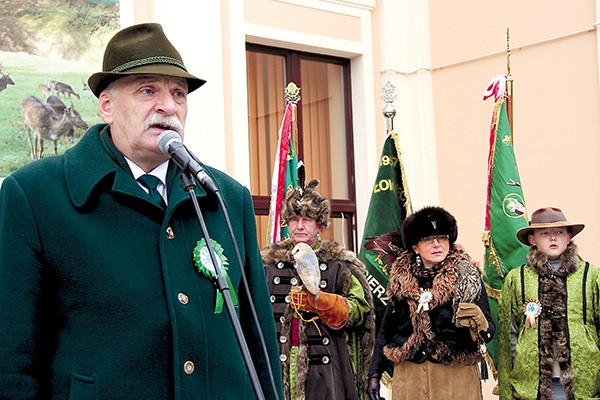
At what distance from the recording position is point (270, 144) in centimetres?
815

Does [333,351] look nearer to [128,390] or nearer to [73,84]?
[73,84]

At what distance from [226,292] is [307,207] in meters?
3.53

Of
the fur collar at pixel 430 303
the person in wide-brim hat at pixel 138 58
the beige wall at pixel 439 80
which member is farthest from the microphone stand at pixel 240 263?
the beige wall at pixel 439 80

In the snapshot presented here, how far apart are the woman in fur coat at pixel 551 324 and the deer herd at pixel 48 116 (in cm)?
302

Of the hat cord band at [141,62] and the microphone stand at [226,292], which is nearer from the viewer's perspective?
the microphone stand at [226,292]

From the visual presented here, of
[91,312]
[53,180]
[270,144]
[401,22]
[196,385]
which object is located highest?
[401,22]

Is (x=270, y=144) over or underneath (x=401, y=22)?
underneath

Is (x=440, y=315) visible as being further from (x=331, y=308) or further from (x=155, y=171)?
(x=155, y=171)

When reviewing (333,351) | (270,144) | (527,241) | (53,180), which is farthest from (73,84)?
(53,180)

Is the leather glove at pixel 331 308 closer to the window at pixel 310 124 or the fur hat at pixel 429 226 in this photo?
the fur hat at pixel 429 226

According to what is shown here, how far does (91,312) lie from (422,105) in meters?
6.70

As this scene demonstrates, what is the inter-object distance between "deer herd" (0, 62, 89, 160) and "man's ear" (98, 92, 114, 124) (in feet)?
13.7

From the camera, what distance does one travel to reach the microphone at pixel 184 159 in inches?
87.9

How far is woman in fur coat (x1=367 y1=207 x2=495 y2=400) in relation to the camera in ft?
17.2
